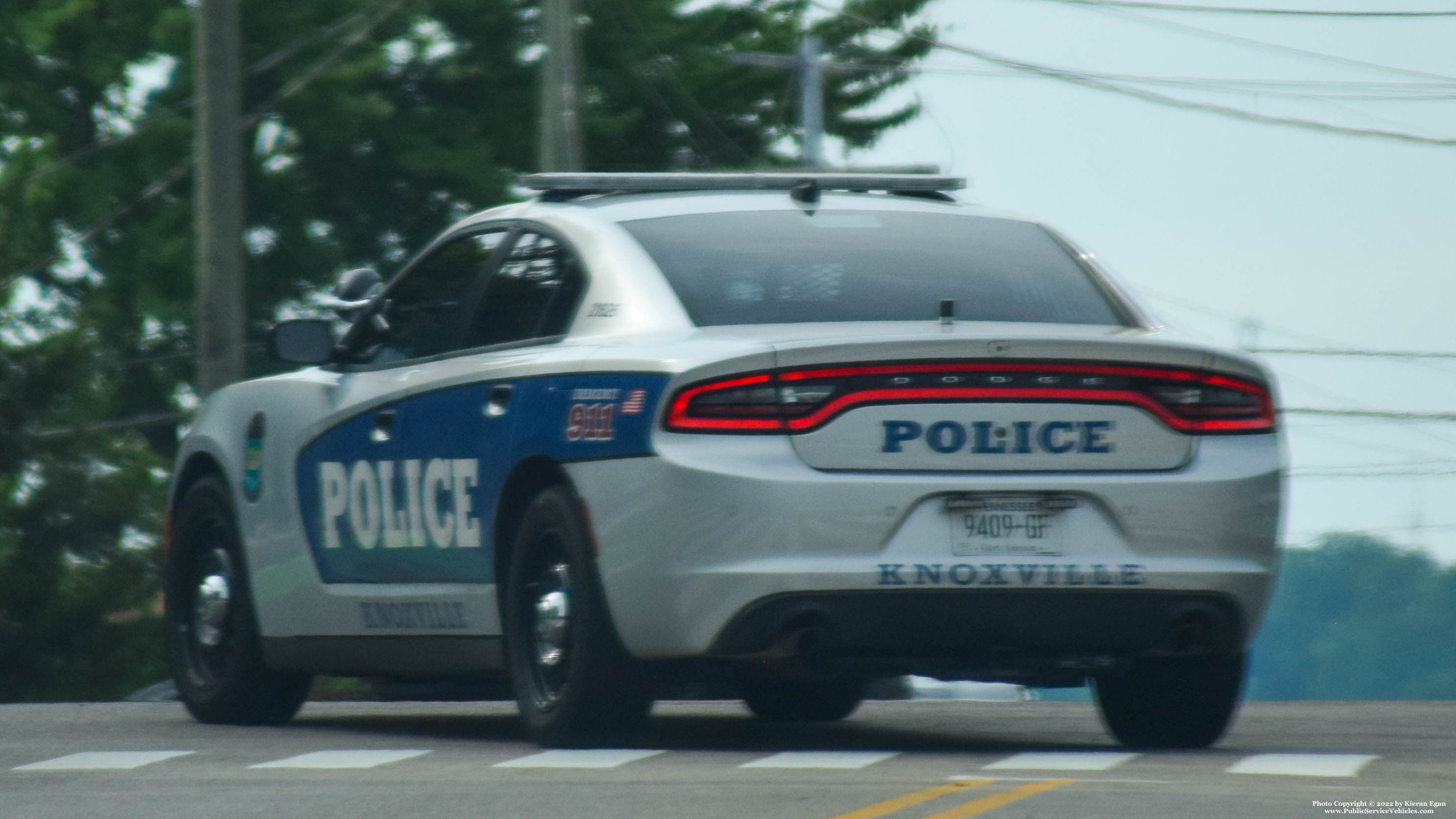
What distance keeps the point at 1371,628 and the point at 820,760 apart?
44.6 m

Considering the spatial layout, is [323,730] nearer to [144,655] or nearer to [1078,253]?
[1078,253]

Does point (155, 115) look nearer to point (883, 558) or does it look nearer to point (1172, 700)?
point (1172, 700)

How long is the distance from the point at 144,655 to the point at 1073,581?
17.2m

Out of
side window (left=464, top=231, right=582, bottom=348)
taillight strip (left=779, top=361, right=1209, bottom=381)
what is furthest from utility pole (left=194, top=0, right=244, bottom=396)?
taillight strip (left=779, top=361, right=1209, bottom=381)

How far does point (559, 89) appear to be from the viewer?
20609mm

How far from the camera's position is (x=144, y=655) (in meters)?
23.0

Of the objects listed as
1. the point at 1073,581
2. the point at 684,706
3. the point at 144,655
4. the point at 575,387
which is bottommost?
the point at 144,655

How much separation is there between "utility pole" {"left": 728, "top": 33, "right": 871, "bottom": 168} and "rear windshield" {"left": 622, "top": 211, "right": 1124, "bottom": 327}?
2491cm

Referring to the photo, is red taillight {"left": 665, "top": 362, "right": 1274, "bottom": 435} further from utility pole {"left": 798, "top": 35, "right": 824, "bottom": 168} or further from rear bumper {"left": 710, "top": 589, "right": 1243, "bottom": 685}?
utility pole {"left": 798, "top": 35, "right": 824, "bottom": 168}

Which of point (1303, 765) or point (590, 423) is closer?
point (1303, 765)

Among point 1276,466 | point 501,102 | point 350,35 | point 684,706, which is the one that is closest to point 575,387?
point 1276,466

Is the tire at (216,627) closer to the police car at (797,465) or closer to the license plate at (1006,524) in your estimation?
the police car at (797,465)

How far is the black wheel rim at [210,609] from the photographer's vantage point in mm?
9320

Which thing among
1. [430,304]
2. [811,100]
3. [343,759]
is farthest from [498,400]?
[811,100]
